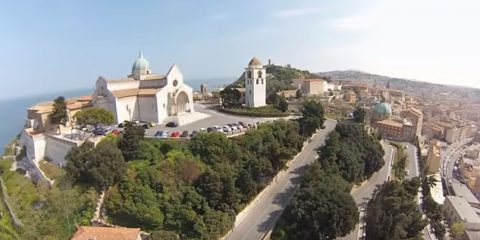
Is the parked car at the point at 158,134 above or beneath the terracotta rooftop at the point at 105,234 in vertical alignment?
above

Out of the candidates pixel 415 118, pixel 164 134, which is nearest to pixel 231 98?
pixel 164 134

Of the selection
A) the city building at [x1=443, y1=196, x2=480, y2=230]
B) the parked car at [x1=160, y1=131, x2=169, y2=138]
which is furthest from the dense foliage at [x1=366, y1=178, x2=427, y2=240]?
the parked car at [x1=160, y1=131, x2=169, y2=138]

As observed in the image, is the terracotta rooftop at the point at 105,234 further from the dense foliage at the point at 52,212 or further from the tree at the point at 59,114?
the tree at the point at 59,114

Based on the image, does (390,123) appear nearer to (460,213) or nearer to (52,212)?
(460,213)

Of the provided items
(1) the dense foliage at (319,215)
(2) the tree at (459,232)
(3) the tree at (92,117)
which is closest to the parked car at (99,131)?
(3) the tree at (92,117)

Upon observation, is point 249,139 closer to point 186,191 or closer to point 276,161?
point 276,161

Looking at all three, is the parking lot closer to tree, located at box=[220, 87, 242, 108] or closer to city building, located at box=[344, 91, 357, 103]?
tree, located at box=[220, 87, 242, 108]

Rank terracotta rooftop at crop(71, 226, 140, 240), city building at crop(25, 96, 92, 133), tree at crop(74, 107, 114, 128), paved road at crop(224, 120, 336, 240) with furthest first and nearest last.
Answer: city building at crop(25, 96, 92, 133) < tree at crop(74, 107, 114, 128) < paved road at crop(224, 120, 336, 240) < terracotta rooftop at crop(71, 226, 140, 240)
